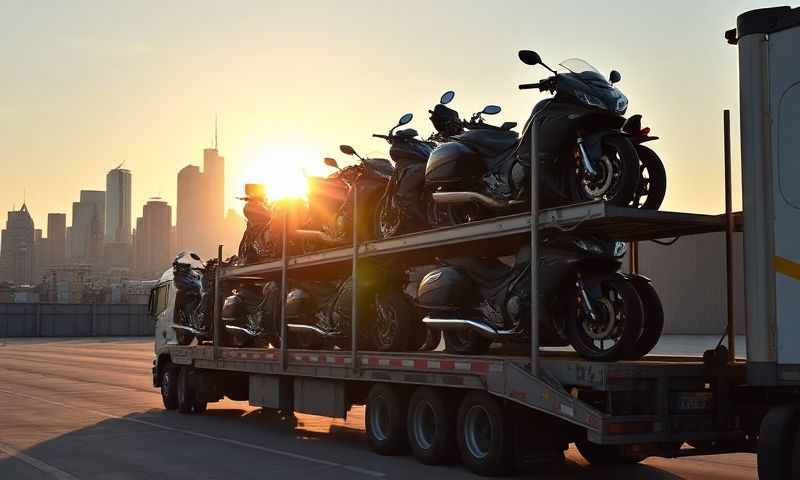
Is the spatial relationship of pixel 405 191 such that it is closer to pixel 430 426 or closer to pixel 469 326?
pixel 469 326

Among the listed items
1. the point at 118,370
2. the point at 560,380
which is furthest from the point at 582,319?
the point at 118,370

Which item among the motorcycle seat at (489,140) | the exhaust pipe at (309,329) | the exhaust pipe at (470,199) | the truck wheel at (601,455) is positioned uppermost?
the motorcycle seat at (489,140)

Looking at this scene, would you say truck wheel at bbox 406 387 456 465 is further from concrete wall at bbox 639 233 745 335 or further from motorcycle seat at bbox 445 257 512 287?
concrete wall at bbox 639 233 745 335

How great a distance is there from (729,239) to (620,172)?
4.27 ft

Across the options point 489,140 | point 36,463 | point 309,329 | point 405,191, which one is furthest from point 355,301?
point 36,463

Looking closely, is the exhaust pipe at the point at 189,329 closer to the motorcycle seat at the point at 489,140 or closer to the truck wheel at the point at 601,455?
the motorcycle seat at the point at 489,140

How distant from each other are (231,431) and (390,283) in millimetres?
3869

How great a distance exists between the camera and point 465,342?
1166 cm

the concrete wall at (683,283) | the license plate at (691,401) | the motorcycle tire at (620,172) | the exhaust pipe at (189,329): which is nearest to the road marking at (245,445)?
the exhaust pipe at (189,329)

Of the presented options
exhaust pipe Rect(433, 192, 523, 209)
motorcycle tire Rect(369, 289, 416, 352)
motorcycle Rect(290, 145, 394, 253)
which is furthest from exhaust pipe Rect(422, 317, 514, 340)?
motorcycle Rect(290, 145, 394, 253)

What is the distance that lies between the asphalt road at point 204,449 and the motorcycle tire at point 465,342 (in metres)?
1.31

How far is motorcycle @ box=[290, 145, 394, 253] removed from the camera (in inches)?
551

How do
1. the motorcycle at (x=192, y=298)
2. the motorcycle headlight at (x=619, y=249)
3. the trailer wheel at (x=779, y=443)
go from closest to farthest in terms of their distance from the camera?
the trailer wheel at (x=779, y=443), the motorcycle headlight at (x=619, y=249), the motorcycle at (x=192, y=298)

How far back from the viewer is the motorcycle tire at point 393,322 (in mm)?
13117
